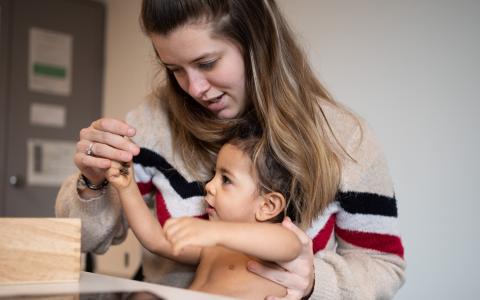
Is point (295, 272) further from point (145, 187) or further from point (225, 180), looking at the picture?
point (145, 187)

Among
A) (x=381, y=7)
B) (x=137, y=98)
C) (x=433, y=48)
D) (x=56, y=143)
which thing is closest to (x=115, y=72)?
(x=137, y=98)

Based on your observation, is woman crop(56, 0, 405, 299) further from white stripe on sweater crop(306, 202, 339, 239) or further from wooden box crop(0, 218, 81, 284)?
wooden box crop(0, 218, 81, 284)

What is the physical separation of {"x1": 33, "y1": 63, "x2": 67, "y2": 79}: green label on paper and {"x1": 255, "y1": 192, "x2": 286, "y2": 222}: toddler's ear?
3090 mm

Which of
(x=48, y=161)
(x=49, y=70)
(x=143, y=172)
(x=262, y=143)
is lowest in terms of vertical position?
(x=48, y=161)

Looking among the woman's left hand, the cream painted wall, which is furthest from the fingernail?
the cream painted wall

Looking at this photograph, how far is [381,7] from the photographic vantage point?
2.10 meters

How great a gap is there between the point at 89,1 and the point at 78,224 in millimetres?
3597

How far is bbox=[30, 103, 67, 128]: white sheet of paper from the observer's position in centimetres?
374

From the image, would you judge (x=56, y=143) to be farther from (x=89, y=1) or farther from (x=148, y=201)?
(x=148, y=201)

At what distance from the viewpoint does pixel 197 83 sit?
45.3 inches

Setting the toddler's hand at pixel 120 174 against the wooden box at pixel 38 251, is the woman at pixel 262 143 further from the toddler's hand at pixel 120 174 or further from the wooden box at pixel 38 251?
the wooden box at pixel 38 251

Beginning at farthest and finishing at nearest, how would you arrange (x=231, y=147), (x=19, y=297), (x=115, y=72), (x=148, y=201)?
(x=115, y=72) < (x=148, y=201) < (x=231, y=147) < (x=19, y=297)

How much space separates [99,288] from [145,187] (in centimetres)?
71

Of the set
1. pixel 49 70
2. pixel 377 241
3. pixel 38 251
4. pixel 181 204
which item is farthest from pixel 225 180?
pixel 49 70
